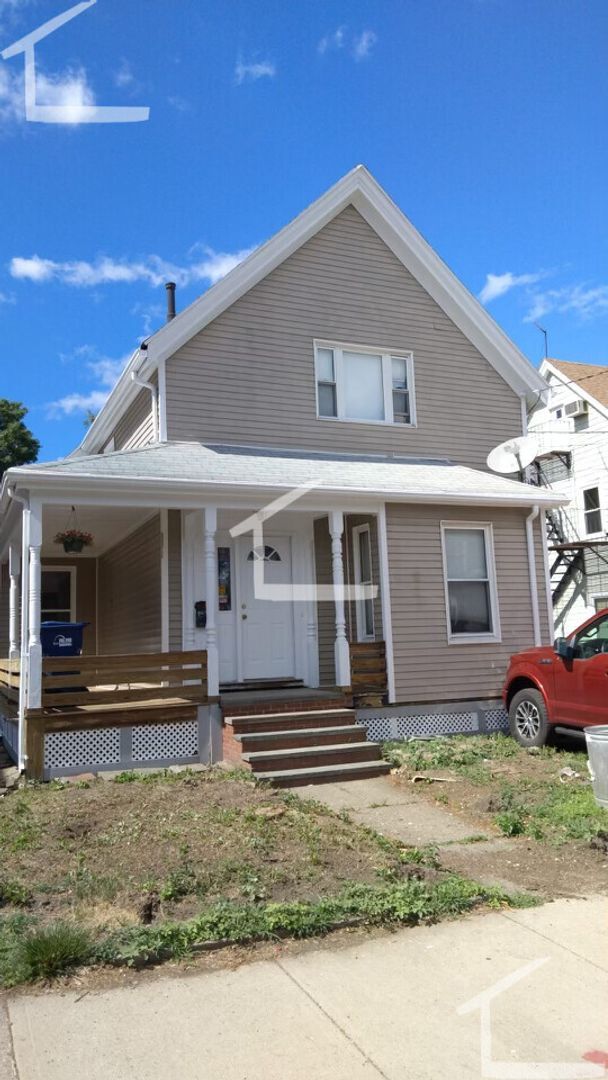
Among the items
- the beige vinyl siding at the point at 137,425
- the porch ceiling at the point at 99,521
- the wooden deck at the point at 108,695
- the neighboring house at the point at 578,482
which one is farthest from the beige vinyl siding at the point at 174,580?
the neighboring house at the point at 578,482

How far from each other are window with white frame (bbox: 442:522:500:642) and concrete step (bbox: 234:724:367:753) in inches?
107

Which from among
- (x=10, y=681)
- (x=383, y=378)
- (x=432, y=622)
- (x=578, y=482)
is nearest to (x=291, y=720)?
(x=432, y=622)

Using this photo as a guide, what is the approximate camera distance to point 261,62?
10.5 m

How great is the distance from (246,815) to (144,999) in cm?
295

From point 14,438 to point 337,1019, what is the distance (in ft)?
101

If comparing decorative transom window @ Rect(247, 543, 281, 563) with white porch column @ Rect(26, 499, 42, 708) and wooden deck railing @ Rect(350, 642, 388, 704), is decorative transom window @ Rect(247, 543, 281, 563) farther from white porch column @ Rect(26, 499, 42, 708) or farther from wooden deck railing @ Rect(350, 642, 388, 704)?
white porch column @ Rect(26, 499, 42, 708)

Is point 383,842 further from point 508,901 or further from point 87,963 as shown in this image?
point 87,963

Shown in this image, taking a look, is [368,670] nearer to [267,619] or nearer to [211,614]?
[267,619]

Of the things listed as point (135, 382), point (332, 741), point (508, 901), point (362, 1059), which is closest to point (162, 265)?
point (135, 382)

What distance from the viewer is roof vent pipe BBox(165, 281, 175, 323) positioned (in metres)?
14.5

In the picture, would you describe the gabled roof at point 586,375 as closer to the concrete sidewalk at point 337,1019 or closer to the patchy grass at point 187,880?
the patchy grass at point 187,880

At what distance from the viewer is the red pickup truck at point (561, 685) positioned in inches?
334

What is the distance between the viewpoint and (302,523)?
11625 millimetres

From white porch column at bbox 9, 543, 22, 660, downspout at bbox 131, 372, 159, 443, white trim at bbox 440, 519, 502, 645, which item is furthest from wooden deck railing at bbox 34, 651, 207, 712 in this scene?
white trim at bbox 440, 519, 502, 645
